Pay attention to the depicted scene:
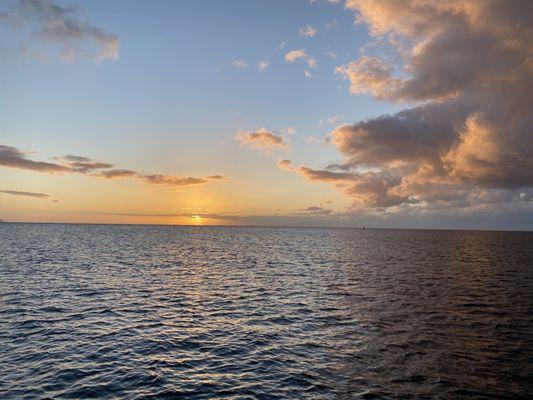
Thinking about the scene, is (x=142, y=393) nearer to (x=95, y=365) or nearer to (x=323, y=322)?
(x=95, y=365)

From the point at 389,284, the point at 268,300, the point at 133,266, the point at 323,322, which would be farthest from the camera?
the point at 133,266

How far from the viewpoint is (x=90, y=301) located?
119ft

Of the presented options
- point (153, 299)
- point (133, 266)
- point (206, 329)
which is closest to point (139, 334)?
point (206, 329)

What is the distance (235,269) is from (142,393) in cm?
4828

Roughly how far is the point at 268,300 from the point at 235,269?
27.3 metres

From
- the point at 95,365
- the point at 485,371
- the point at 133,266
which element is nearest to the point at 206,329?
the point at 95,365

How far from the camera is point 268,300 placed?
39125 millimetres

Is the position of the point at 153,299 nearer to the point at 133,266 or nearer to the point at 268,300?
the point at 268,300

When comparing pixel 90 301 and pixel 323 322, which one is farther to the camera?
pixel 90 301

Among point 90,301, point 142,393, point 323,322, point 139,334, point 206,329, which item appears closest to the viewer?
point 142,393

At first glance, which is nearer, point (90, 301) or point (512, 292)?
point (90, 301)

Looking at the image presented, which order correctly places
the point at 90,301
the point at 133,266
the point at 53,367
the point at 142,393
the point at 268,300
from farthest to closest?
the point at 133,266, the point at 268,300, the point at 90,301, the point at 53,367, the point at 142,393

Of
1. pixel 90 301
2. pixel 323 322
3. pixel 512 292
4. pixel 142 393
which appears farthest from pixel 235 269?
pixel 142 393

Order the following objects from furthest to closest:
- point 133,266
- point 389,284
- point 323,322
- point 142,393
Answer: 1. point 133,266
2. point 389,284
3. point 323,322
4. point 142,393
